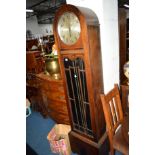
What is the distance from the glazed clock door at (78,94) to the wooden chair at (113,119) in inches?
Result: 8.9

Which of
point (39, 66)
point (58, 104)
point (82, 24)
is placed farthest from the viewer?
point (39, 66)

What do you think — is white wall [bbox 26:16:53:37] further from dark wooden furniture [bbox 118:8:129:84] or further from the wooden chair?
the wooden chair

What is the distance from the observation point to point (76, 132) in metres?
1.89

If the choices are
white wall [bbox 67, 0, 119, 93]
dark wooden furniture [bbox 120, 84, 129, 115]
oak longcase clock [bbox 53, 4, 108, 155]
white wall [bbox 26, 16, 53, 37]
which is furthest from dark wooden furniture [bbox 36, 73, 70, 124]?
white wall [bbox 26, 16, 53, 37]

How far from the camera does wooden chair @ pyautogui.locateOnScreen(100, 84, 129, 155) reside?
143cm

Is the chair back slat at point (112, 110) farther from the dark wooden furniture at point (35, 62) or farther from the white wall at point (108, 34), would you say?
the dark wooden furniture at point (35, 62)

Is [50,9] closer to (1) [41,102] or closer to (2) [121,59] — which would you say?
(1) [41,102]

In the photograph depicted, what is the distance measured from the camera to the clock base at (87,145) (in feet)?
5.56

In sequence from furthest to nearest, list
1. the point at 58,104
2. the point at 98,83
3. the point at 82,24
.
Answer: the point at 58,104 < the point at 98,83 < the point at 82,24

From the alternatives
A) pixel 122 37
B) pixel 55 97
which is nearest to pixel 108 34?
pixel 122 37

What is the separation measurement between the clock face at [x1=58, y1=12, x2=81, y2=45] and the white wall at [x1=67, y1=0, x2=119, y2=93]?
0.29 m

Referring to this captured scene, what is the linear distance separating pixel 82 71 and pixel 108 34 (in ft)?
1.68
